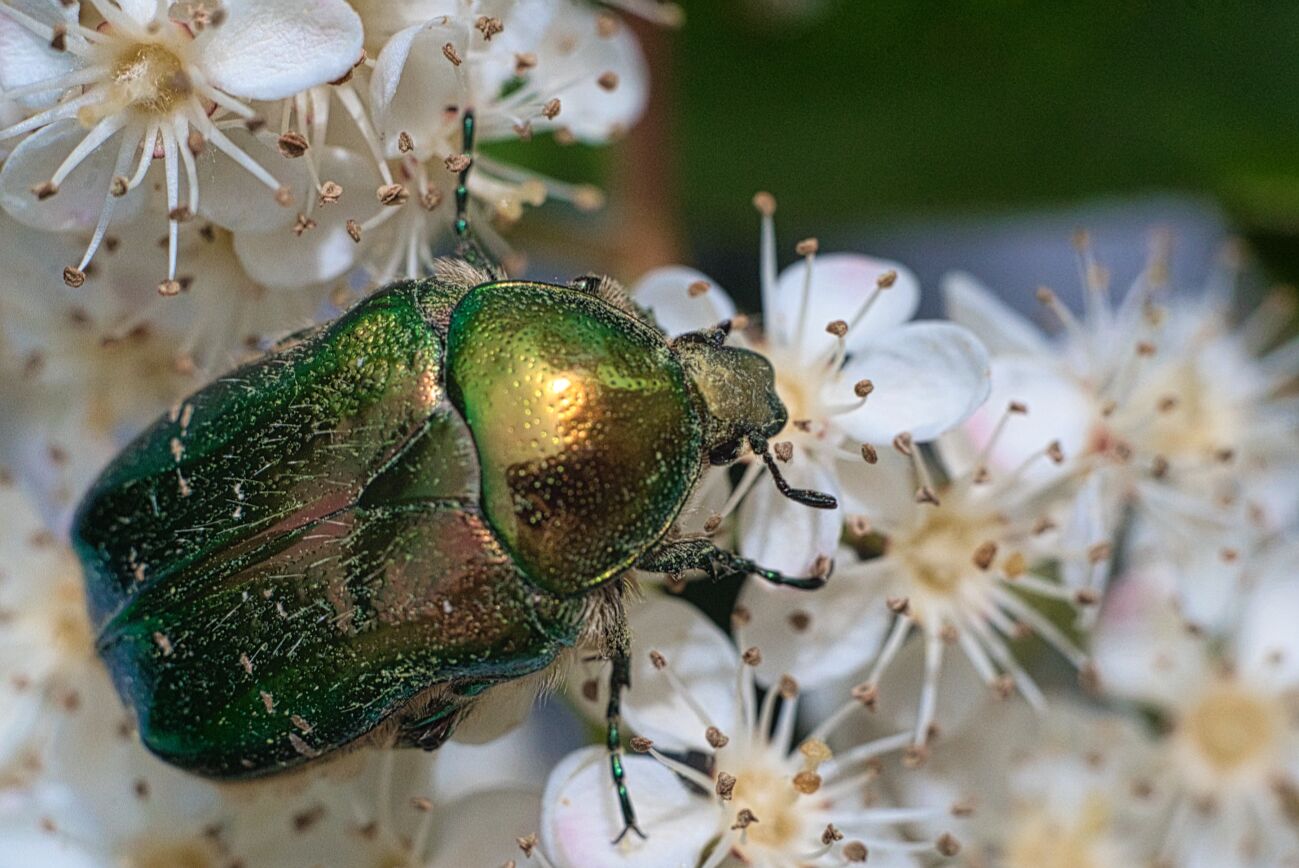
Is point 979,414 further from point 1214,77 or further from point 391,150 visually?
point 1214,77

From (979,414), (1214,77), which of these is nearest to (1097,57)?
(1214,77)

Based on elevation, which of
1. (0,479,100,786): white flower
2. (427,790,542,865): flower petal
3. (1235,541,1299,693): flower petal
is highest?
(1235,541,1299,693): flower petal

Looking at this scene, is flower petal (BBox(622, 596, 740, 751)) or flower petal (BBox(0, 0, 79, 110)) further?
flower petal (BBox(622, 596, 740, 751))

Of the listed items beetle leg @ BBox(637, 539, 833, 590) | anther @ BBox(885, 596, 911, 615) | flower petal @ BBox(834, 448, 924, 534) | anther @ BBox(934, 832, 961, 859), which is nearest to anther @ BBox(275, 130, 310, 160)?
Answer: beetle leg @ BBox(637, 539, 833, 590)

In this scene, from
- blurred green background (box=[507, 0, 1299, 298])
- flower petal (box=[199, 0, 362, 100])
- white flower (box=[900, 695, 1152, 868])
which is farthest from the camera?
blurred green background (box=[507, 0, 1299, 298])

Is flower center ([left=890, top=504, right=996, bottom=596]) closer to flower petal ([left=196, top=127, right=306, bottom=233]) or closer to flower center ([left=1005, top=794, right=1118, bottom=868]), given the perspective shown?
flower center ([left=1005, top=794, right=1118, bottom=868])

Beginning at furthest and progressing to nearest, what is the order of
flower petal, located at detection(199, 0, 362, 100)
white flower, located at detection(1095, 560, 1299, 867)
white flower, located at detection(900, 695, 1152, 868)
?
white flower, located at detection(1095, 560, 1299, 867), white flower, located at detection(900, 695, 1152, 868), flower petal, located at detection(199, 0, 362, 100)

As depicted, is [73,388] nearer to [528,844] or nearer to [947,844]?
[528,844]
